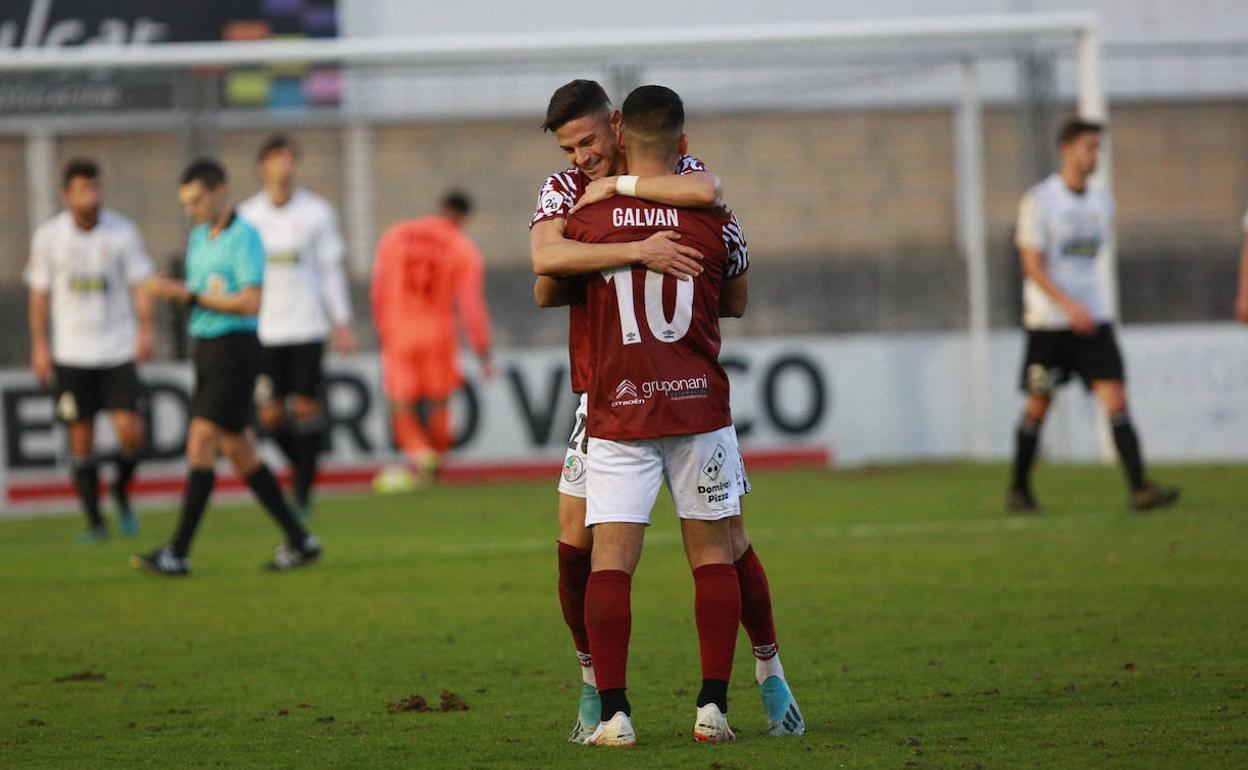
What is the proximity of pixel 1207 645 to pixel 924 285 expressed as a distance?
33.2ft

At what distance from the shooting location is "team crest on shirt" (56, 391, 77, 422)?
11266mm

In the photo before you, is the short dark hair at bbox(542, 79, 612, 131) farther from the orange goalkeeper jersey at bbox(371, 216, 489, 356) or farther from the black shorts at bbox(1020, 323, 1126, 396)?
the orange goalkeeper jersey at bbox(371, 216, 489, 356)

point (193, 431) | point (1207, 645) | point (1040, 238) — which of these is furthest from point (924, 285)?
point (1207, 645)

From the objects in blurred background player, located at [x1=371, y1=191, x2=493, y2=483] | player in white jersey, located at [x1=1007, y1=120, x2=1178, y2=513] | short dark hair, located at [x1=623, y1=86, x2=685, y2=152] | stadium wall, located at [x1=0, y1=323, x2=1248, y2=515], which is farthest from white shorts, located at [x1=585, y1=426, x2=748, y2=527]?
stadium wall, located at [x1=0, y1=323, x2=1248, y2=515]

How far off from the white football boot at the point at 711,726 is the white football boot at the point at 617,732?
0.56ft

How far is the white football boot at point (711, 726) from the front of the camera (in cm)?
475

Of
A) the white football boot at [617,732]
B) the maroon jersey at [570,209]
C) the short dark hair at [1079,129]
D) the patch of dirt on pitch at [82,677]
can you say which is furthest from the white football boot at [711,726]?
the short dark hair at [1079,129]

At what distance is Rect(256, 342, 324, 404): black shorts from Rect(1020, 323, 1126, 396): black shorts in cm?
467

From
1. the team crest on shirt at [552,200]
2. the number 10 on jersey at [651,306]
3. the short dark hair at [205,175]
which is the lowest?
the number 10 on jersey at [651,306]

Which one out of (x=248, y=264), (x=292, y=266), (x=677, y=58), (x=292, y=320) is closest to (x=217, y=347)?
(x=248, y=264)

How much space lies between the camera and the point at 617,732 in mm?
4730

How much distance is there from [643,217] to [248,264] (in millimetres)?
4542

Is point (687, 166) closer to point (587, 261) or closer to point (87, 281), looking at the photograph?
point (587, 261)

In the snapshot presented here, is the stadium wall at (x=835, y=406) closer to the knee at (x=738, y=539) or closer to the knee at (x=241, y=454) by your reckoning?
the knee at (x=241, y=454)
